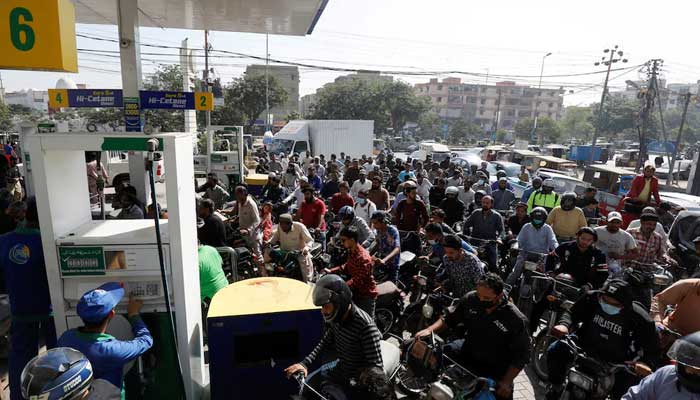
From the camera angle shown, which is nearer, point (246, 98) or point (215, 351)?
point (215, 351)

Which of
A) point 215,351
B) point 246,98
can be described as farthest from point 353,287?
point 246,98

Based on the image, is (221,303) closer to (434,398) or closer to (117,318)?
(117,318)

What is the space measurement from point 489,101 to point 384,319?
343ft

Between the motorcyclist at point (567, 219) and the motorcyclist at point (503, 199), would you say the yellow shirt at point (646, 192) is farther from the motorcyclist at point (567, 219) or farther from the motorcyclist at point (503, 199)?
the motorcyclist at point (567, 219)

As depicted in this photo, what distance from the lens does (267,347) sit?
3779mm

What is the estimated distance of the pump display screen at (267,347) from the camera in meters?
3.71

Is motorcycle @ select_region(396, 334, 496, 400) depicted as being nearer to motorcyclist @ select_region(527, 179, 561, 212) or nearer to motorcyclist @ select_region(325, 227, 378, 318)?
motorcyclist @ select_region(325, 227, 378, 318)

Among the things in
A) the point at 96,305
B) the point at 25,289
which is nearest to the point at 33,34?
the point at 25,289

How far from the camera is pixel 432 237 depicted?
238 inches

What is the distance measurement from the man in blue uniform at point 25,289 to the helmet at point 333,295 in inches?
106

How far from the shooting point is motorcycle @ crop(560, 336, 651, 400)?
3592 mm

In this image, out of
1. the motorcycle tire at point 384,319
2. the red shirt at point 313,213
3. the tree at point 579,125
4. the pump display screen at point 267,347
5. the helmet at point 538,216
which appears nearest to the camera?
the pump display screen at point 267,347

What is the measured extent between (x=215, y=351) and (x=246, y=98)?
1703 inches

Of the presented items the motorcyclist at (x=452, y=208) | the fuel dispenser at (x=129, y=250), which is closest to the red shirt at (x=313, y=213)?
the motorcyclist at (x=452, y=208)
